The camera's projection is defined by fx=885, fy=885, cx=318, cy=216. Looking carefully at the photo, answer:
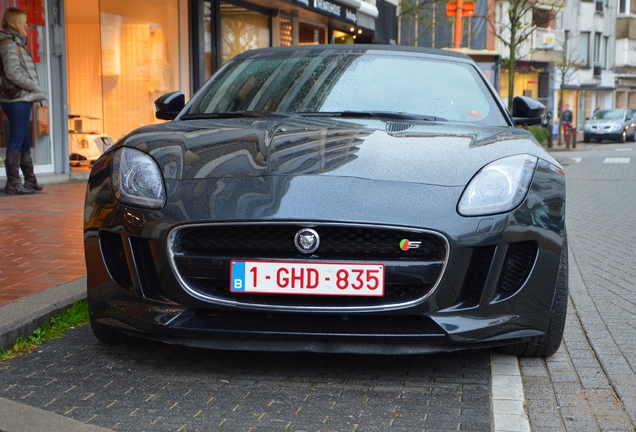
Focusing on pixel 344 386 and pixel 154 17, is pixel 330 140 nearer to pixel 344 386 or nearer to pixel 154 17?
pixel 344 386

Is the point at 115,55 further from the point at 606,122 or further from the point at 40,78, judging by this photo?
Result: the point at 606,122

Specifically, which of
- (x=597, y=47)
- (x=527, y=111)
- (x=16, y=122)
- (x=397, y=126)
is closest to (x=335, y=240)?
(x=397, y=126)

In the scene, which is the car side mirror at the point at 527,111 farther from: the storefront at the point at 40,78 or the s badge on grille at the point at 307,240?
the storefront at the point at 40,78

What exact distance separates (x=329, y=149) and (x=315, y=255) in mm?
511

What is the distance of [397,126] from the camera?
3.91 meters

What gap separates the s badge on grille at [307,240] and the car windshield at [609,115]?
131ft

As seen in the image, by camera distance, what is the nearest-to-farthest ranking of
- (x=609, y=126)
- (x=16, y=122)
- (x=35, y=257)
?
(x=35, y=257) → (x=16, y=122) → (x=609, y=126)

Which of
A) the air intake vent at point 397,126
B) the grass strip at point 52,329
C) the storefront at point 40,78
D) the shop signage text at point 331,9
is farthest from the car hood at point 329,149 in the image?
the shop signage text at point 331,9

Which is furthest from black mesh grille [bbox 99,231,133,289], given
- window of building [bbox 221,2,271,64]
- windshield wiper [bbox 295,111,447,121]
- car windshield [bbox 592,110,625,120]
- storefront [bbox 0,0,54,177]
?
car windshield [bbox 592,110,625,120]

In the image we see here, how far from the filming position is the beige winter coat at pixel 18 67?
921 cm

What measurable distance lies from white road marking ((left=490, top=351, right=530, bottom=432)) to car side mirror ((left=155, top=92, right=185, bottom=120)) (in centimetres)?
214

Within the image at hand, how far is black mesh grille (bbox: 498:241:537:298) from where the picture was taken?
3227 mm

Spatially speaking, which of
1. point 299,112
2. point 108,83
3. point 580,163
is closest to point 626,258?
point 299,112

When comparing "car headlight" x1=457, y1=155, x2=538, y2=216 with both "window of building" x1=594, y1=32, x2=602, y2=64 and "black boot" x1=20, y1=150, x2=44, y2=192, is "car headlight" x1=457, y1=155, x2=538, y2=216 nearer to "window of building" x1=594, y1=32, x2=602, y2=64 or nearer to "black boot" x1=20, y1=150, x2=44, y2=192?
"black boot" x1=20, y1=150, x2=44, y2=192
